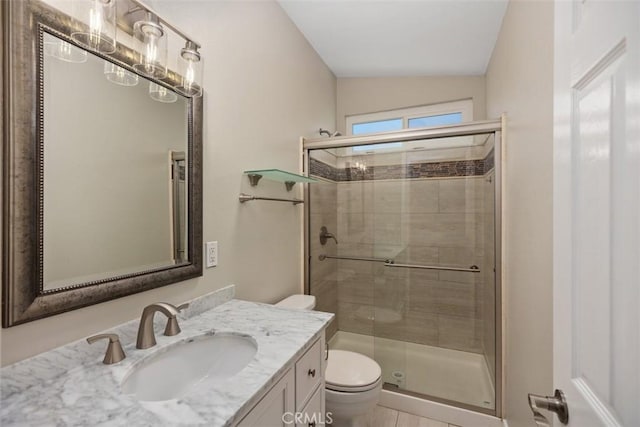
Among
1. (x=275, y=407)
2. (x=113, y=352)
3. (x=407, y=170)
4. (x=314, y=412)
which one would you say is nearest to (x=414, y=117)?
(x=407, y=170)

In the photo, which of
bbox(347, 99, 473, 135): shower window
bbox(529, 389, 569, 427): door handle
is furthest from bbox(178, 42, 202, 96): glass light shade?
bbox(347, 99, 473, 135): shower window

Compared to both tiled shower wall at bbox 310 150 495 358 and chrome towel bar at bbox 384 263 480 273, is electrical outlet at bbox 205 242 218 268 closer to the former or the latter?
tiled shower wall at bbox 310 150 495 358

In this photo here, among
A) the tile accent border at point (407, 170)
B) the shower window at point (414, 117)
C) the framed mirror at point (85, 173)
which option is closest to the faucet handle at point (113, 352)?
the framed mirror at point (85, 173)

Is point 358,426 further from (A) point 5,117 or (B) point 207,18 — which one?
(B) point 207,18

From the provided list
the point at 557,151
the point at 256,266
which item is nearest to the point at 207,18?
the point at 256,266

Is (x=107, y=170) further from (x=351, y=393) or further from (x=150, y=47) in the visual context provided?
(x=351, y=393)

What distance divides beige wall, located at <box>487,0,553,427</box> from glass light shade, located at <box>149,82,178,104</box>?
56.9 inches

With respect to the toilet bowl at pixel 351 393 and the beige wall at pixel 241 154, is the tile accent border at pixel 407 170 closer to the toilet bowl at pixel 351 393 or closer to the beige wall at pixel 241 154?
the beige wall at pixel 241 154

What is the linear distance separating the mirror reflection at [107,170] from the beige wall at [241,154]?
0.44 ft

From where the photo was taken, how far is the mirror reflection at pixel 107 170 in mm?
813

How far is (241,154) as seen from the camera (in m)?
1.55

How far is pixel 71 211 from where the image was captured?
33.8 inches

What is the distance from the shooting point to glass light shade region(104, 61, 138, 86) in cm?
94

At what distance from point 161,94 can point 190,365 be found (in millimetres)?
1047
